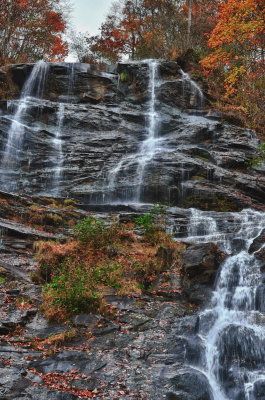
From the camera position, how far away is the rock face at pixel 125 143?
15.3 m

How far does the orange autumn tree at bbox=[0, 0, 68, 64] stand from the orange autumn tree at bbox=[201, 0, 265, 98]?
45.2 ft

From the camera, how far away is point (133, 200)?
15.1 metres

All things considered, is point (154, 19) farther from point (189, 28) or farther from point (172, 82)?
point (172, 82)

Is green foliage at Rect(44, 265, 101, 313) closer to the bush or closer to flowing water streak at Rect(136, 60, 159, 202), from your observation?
the bush

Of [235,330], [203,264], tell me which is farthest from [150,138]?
[235,330]

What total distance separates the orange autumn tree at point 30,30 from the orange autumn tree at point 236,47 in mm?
13778

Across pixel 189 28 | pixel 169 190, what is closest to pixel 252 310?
pixel 169 190

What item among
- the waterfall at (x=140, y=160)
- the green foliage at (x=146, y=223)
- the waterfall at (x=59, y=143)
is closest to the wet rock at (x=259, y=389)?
the green foliage at (x=146, y=223)

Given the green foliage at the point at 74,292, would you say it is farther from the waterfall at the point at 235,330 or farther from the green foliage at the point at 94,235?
the waterfall at the point at 235,330

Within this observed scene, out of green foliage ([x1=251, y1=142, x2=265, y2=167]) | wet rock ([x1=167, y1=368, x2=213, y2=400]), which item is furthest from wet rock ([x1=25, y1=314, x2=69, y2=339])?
green foliage ([x1=251, y1=142, x2=265, y2=167])

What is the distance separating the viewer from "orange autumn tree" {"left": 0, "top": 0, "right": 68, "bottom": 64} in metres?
25.1

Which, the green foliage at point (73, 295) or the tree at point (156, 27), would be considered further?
the tree at point (156, 27)

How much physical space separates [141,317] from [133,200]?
7.96m

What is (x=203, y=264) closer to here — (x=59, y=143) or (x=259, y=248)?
(x=259, y=248)
